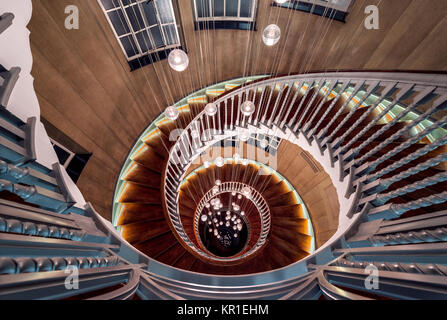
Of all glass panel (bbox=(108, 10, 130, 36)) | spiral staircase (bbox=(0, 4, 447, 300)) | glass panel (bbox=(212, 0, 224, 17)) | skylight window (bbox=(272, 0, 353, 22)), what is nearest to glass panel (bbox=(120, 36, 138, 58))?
glass panel (bbox=(108, 10, 130, 36))

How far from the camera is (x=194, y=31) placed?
16.6 ft

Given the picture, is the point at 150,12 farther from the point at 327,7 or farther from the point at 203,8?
the point at 327,7

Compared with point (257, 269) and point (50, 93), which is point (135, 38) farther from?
point (257, 269)

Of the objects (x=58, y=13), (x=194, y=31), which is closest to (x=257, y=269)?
(x=194, y=31)

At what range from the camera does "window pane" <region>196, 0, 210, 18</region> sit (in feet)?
15.6

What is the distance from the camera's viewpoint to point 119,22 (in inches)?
167

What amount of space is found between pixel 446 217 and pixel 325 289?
36.5 inches

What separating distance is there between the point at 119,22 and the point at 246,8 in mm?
3002

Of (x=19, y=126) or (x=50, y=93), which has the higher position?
(x=50, y=93)

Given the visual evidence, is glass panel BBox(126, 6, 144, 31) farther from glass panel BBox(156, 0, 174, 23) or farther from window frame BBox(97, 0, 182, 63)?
glass panel BBox(156, 0, 174, 23)

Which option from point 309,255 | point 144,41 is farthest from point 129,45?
point 309,255

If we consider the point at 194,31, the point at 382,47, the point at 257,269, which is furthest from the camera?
the point at 257,269
